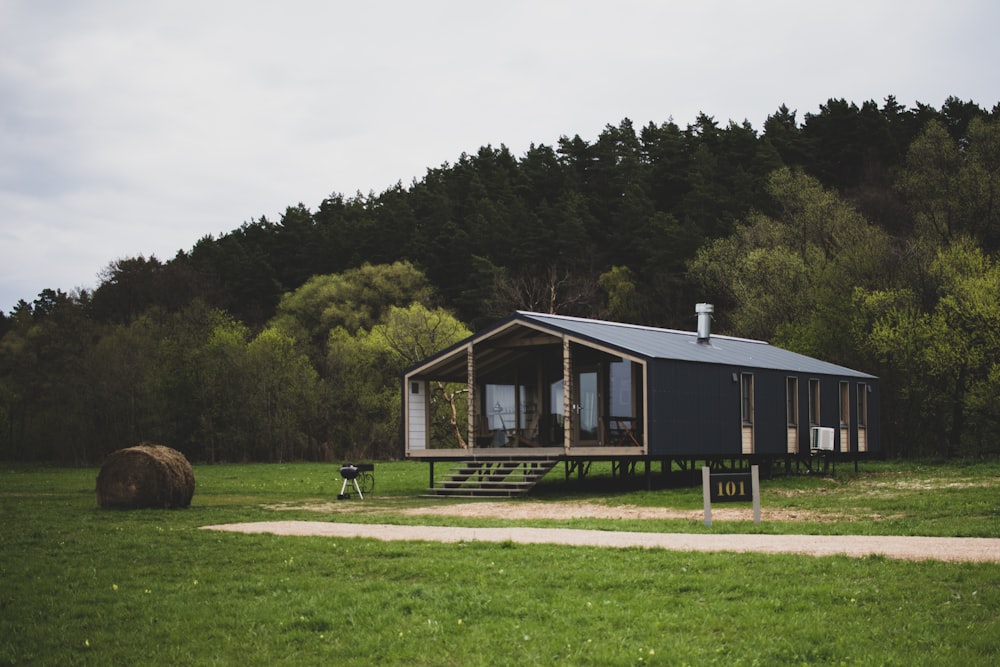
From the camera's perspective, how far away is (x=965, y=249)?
1687 inches

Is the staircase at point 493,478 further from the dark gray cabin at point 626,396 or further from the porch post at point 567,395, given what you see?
the porch post at point 567,395

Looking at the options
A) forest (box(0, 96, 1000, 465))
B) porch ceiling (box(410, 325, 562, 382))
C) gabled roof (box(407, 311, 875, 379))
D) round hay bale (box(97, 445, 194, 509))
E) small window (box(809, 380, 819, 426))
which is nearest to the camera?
round hay bale (box(97, 445, 194, 509))

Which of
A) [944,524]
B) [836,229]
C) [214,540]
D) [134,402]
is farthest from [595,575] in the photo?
[134,402]

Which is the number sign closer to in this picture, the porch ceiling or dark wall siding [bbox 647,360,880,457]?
dark wall siding [bbox 647,360,880,457]

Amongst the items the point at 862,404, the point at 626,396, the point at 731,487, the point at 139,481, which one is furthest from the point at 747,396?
the point at 139,481

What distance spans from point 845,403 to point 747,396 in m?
7.02

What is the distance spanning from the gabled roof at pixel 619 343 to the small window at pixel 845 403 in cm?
111

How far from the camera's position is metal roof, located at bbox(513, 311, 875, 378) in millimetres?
26672

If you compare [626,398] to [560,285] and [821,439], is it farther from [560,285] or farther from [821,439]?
[560,285]

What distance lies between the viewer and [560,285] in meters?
61.8

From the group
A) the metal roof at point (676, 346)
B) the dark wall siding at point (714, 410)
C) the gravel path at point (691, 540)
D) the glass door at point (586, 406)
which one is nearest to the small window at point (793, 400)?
the dark wall siding at point (714, 410)

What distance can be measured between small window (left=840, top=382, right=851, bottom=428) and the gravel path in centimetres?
2135

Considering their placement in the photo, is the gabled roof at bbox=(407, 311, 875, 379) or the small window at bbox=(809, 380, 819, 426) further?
the small window at bbox=(809, 380, 819, 426)

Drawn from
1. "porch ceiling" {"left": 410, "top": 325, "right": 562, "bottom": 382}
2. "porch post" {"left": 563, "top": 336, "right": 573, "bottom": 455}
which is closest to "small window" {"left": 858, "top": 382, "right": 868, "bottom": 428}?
"porch ceiling" {"left": 410, "top": 325, "right": 562, "bottom": 382}
